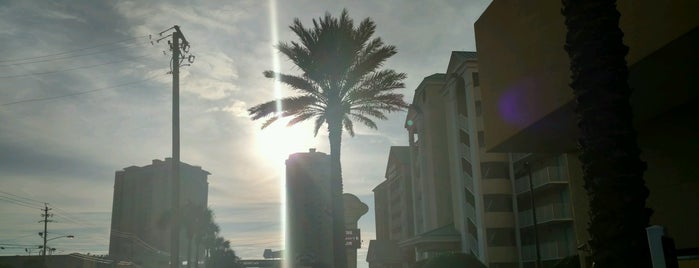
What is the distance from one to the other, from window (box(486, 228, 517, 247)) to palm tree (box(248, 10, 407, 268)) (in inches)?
1079

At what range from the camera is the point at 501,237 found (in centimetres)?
5166

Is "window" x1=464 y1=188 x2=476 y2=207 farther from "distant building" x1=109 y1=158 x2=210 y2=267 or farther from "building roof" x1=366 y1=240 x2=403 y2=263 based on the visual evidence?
"distant building" x1=109 y1=158 x2=210 y2=267

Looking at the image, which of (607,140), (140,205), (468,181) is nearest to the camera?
(607,140)

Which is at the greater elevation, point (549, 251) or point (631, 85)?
point (631, 85)

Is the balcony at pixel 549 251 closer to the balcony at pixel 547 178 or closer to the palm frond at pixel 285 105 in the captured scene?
the balcony at pixel 547 178

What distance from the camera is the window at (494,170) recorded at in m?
53.1

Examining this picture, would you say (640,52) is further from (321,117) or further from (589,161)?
(321,117)

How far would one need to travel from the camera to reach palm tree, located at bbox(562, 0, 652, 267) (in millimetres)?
6719

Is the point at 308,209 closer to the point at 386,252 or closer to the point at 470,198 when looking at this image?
the point at 386,252

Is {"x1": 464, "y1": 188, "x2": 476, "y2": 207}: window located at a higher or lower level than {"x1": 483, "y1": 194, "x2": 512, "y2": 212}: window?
higher

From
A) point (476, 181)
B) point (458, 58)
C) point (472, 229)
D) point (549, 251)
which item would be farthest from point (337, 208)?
point (458, 58)

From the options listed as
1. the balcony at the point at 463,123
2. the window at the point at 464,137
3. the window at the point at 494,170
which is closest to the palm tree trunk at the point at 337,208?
the window at the point at 494,170

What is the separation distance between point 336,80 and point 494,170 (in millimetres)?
30628

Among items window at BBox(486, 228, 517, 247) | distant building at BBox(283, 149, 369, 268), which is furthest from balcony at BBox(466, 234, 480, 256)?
distant building at BBox(283, 149, 369, 268)
